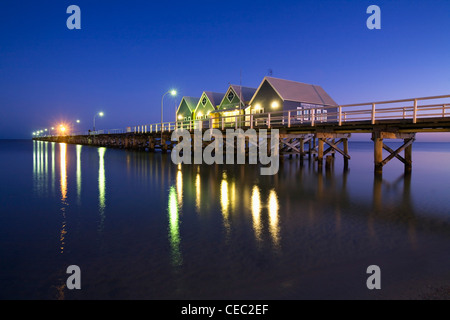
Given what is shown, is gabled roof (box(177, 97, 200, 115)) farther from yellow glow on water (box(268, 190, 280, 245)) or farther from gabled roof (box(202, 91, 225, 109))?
yellow glow on water (box(268, 190, 280, 245))

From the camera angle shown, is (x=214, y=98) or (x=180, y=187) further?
(x=214, y=98)

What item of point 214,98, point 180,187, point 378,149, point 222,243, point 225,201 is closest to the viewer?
point 222,243

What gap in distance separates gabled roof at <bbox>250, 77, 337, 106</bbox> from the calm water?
20.9 metres

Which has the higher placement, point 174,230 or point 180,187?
point 180,187

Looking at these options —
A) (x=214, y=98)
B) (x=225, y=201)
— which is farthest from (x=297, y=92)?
(x=225, y=201)

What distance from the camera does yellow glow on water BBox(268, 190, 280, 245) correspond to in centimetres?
699

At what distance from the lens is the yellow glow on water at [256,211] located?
7273 mm

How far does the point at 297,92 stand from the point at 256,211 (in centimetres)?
2680

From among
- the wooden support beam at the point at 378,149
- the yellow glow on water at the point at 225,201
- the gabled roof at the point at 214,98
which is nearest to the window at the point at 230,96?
the gabled roof at the point at 214,98

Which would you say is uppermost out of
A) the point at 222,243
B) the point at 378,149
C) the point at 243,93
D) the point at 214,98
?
the point at 214,98

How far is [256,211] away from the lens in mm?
9320

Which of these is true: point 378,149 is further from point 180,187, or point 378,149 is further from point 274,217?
point 274,217

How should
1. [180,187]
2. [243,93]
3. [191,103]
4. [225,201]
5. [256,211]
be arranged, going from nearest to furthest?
[256,211], [225,201], [180,187], [243,93], [191,103]
